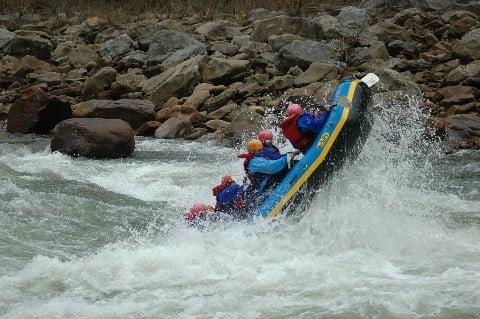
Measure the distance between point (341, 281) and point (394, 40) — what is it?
13.0 m

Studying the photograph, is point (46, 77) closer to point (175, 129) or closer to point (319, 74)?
point (175, 129)

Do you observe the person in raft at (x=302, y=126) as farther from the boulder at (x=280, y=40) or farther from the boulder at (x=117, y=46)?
the boulder at (x=117, y=46)

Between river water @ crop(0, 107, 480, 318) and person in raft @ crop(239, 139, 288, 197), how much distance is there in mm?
427

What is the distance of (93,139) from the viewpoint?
1141 centimetres

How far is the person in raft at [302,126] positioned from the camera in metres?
7.16

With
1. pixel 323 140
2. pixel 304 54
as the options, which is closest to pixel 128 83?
pixel 304 54

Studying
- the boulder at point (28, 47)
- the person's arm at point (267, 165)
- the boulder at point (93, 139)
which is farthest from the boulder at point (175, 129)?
the boulder at point (28, 47)

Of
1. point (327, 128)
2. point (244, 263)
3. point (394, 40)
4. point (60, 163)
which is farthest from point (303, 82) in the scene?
point (244, 263)

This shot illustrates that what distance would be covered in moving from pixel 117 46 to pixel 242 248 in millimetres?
14782

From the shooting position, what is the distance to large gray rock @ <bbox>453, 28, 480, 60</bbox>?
48.9 ft

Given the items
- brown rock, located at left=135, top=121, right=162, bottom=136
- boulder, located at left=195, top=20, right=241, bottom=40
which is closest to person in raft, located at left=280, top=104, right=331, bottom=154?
brown rock, located at left=135, top=121, right=162, bottom=136

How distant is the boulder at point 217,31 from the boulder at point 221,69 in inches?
173

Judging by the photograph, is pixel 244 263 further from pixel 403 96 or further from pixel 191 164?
pixel 403 96

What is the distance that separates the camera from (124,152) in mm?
11695
